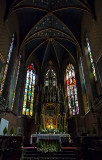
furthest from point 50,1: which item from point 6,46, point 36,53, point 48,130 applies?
point 48,130

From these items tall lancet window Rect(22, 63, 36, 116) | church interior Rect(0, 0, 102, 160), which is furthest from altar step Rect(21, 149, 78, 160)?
tall lancet window Rect(22, 63, 36, 116)

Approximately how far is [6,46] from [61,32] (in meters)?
7.91

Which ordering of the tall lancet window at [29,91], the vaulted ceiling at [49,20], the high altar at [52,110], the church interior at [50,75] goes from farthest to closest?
the tall lancet window at [29,91] → the high altar at [52,110] → the vaulted ceiling at [49,20] → the church interior at [50,75]

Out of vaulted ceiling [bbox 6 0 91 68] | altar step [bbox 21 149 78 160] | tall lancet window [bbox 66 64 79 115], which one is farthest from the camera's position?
tall lancet window [bbox 66 64 79 115]

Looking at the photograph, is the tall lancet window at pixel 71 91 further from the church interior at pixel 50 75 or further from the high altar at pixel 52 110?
the high altar at pixel 52 110

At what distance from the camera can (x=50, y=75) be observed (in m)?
16.8

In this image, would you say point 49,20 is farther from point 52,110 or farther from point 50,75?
point 52,110

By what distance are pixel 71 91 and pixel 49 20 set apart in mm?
9687

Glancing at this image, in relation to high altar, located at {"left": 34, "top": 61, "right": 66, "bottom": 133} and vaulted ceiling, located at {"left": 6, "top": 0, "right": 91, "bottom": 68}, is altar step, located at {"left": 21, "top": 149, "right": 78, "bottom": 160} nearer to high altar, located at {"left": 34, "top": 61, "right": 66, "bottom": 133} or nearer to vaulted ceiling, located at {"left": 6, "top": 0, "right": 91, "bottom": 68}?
high altar, located at {"left": 34, "top": 61, "right": 66, "bottom": 133}

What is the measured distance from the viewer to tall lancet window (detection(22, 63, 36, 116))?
1512 centimetres

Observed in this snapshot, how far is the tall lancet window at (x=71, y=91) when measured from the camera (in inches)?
584

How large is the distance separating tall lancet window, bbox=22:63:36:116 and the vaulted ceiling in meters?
2.32

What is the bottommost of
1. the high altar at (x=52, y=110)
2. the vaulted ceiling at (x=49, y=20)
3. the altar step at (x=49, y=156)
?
the altar step at (x=49, y=156)

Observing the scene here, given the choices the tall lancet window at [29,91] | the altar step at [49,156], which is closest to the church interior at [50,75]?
the tall lancet window at [29,91]
